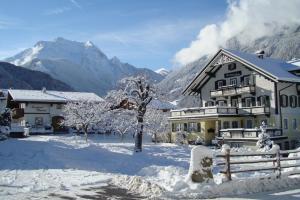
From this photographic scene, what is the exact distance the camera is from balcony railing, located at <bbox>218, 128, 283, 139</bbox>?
42.3 m

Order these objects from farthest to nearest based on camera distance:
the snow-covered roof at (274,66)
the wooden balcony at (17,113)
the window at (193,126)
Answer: the wooden balcony at (17,113) < the window at (193,126) < the snow-covered roof at (274,66)

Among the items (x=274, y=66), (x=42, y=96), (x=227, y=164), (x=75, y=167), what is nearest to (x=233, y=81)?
(x=274, y=66)

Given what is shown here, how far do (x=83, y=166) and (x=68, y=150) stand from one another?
6.33 m

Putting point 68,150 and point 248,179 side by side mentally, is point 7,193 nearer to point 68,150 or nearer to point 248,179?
point 248,179

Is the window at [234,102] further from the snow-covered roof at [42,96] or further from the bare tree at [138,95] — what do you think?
the snow-covered roof at [42,96]

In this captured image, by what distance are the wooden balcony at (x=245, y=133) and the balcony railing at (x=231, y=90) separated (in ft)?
20.0

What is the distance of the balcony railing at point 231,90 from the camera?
1884 inches

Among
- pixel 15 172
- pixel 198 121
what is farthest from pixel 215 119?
pixel 15 172

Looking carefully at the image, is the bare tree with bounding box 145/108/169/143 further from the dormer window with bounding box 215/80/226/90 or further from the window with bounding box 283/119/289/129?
the window with bounding box 283/119/289/129

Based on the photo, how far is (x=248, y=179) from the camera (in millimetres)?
17469

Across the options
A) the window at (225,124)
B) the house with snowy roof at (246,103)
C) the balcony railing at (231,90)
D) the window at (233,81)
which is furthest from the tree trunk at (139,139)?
the window at (233,81)

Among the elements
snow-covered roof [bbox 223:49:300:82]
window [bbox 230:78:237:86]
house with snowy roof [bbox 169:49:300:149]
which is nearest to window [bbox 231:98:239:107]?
house with snowy roof [bbox 169:49:300:149]

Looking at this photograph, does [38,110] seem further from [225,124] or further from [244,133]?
[244,133]

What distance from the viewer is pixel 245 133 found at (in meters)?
43.2
